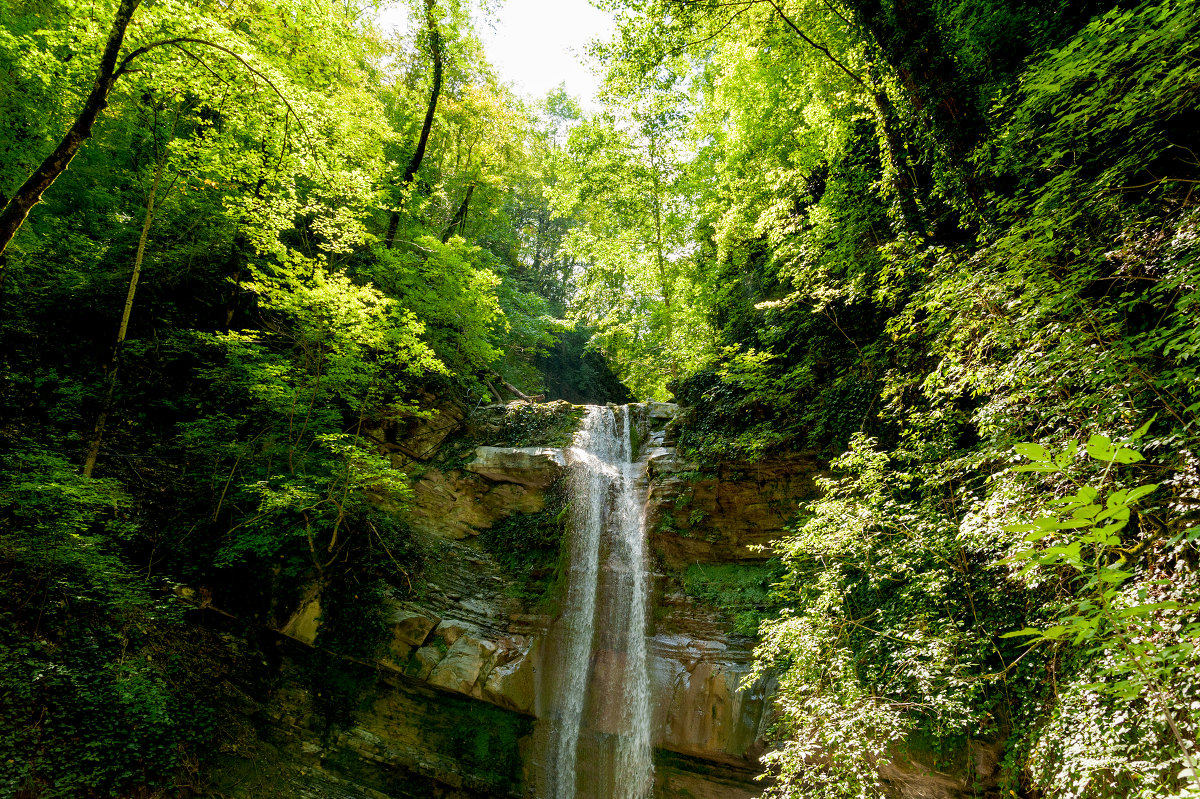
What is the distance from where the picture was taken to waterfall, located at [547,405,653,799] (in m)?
8.38

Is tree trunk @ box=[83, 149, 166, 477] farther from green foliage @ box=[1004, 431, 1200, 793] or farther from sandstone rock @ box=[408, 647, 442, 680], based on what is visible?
green foliage @ box=[1004, 431, 1200, 793]

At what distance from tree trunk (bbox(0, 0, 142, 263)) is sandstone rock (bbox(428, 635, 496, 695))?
A: 7.72m

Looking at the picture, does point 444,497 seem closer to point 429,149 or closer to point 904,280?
point 904,280

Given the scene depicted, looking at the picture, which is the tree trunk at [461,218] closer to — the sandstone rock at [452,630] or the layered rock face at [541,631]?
the layered rock face at [541,631]

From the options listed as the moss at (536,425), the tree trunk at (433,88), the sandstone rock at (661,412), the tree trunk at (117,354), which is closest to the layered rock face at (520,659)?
the moss at (536,425)

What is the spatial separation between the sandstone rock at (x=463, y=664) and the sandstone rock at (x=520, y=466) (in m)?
3.43

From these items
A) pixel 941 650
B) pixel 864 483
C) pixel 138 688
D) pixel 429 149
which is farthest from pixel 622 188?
pixel 138 688

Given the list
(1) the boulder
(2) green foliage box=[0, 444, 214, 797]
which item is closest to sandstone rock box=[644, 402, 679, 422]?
(1) the boulder

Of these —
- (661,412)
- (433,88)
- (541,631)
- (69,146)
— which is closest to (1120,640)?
(69,146)

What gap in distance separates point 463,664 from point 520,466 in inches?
163

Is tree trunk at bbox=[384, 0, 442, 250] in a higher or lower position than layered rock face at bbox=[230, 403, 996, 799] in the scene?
higher

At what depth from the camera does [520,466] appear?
11312 millimetres

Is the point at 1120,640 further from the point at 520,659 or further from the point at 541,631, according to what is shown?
the point at 541,631

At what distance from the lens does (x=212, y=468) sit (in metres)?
8.80
